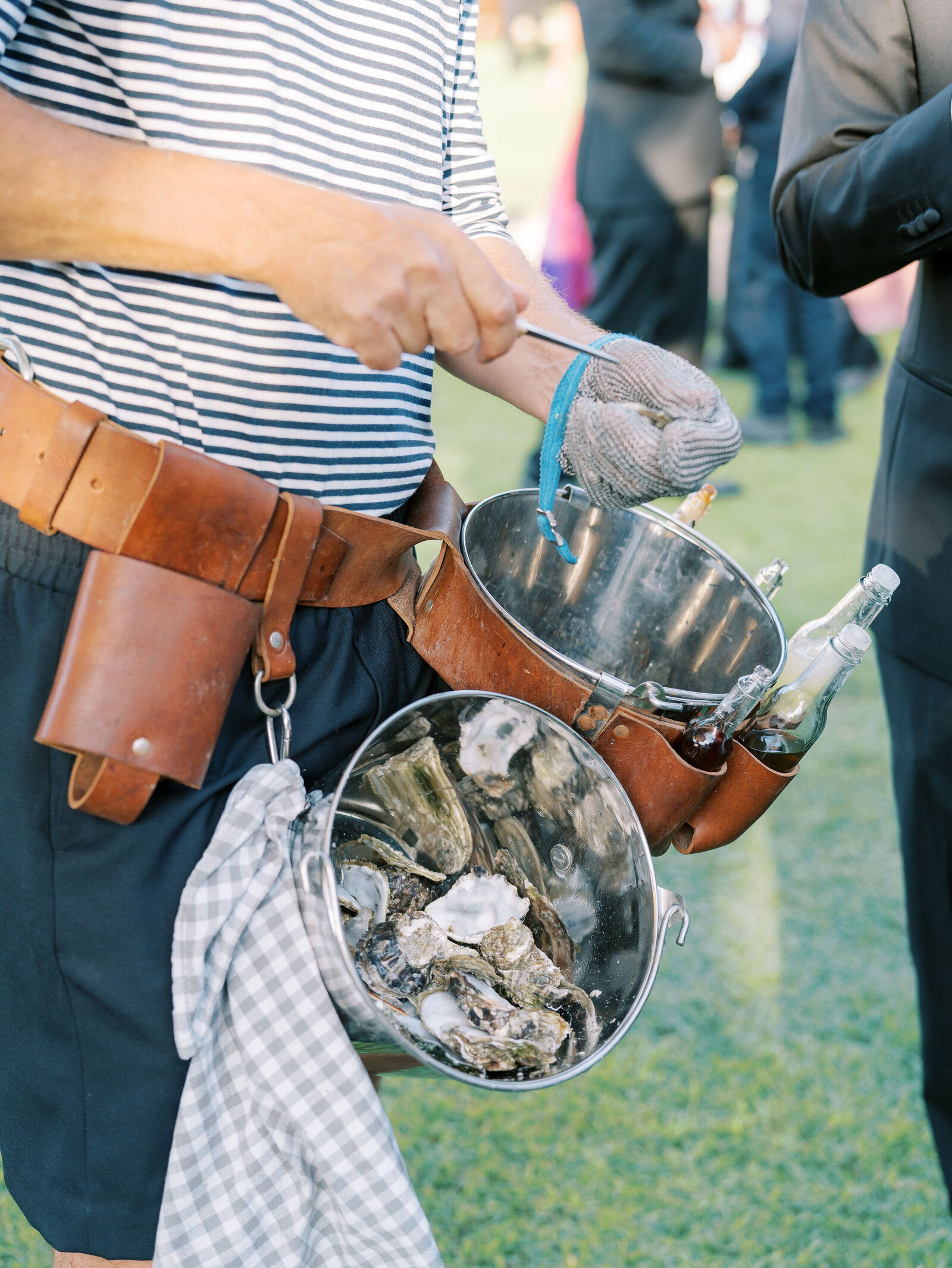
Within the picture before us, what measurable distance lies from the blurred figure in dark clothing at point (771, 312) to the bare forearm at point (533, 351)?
13.0 feet

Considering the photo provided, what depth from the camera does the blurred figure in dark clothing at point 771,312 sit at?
14.6 feet

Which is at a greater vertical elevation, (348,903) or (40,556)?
(40,556)

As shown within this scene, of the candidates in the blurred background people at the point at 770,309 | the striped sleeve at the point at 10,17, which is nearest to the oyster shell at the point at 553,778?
the striped sleeve at the point at 10,17

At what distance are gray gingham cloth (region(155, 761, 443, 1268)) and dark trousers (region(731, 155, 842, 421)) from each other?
14.4 ft

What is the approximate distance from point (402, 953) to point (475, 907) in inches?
3.3

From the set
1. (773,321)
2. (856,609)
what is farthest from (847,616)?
(773,321)

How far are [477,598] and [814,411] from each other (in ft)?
14.6

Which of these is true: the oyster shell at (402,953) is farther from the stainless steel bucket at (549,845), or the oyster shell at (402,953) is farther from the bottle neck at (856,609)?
the bottle neck at (856,609)

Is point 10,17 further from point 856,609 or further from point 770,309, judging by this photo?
point 770,309

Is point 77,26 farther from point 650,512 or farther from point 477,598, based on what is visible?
point 650,512

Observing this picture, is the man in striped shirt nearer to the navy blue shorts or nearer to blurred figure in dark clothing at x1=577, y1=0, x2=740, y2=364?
the navy blue shorts

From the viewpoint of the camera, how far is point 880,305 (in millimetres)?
6410

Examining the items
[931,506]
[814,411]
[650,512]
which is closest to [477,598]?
[650,512]

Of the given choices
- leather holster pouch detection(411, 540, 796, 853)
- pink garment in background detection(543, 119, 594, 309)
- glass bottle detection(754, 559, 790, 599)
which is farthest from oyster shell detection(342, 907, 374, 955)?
pink garment in background detection(543, 119, 594, 309)
